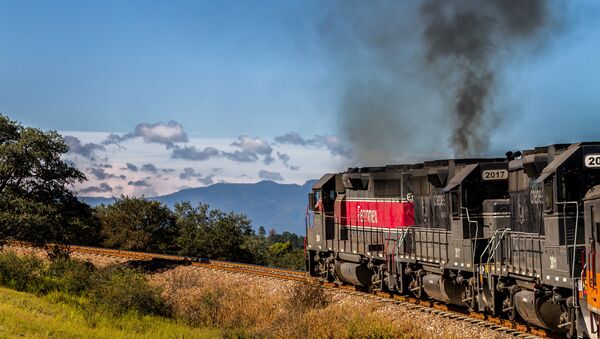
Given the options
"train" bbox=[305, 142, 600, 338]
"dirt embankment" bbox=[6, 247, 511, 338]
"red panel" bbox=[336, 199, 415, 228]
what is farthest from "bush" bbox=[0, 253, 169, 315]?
"red panel" bbox=[336, 199, 415, 228]

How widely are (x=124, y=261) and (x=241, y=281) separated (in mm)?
12818

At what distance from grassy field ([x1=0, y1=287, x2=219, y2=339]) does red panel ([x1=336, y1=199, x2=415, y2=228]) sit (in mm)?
7120

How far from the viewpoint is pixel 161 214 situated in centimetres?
5412

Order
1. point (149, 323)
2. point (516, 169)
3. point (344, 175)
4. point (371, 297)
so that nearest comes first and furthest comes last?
point (516, 169) → point (371, 297) → point (149, 323) → point (344, 175)

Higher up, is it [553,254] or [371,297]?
[553,254]

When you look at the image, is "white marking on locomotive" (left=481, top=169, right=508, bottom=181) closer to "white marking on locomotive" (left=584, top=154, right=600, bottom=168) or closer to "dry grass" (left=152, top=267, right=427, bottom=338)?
"white marking on locomotive" (left=584, top=154, right=600, bottom=168)

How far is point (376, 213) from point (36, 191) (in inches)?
818

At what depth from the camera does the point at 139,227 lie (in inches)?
2087

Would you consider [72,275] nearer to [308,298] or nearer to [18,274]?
[18,274]

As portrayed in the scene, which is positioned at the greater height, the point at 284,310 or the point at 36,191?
the point at 36,191

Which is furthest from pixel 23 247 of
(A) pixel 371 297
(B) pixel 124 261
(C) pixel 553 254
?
(C) pixel 553 254

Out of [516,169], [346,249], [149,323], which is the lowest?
[149,323]

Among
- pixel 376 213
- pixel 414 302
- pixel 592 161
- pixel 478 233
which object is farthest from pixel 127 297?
pixel 592 161

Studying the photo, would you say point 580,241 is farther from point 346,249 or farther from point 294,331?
point 346,249
